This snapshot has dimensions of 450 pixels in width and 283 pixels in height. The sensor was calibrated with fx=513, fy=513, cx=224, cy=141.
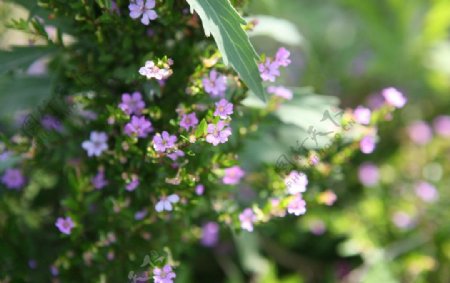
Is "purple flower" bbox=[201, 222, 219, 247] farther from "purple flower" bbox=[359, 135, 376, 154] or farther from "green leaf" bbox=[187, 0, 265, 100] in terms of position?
"green leaf" bbox=[187, 0, 265, 100]

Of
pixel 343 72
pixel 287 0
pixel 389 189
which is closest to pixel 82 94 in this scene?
pixel 389 189

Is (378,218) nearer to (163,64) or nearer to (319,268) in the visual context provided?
(319,268)

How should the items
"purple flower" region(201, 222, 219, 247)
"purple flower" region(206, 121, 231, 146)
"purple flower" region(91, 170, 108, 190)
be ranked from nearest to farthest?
"purple flower" region(206, 121, 231, 146), "purple flower" region(91, 170, 108, 190), "purple flower" region(201, 222, 219, 247)

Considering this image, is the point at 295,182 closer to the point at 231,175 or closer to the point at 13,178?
the point at 231,175

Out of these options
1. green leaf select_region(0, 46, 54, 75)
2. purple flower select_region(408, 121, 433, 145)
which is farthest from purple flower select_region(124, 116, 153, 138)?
purple flower select_region(408, 121, 433, 145)

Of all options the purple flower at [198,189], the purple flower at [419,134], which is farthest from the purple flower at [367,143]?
the purple flower at [419,134]

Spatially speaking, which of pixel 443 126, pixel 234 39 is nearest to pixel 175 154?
pixel 234 39
